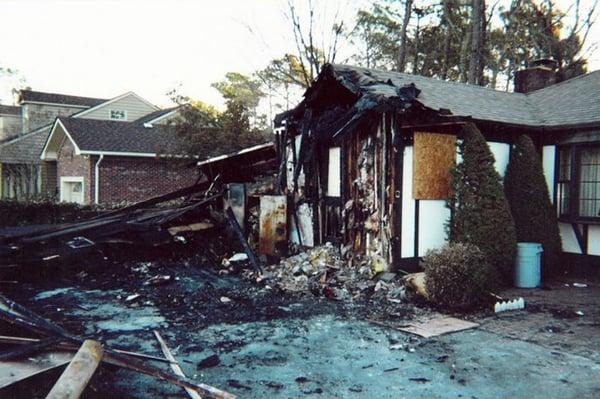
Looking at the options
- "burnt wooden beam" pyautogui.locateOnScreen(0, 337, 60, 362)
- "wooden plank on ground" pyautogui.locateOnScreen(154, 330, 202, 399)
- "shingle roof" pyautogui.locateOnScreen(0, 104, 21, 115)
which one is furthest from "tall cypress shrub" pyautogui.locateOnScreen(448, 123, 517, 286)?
"shingle roof" pyautogui.locateOnScreen(0, 104, 21, 115)

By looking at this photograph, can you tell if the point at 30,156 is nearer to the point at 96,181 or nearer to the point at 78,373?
the point at 96,181

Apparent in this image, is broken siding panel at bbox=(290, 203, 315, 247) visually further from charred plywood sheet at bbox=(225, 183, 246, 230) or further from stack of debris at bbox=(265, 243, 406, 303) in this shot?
charred plywood sheet at bbox=(225, 183, 246, 230)

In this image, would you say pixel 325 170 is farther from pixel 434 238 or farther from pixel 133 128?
pixel 133 128

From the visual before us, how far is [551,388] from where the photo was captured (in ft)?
15.0

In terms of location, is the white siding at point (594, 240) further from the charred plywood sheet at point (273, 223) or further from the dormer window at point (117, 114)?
the dormer window at point (117, 114)

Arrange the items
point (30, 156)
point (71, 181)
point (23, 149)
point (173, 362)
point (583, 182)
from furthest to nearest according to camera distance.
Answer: point (23, 149), point (30, 156), point (71, 181), point (583, 182), point (173, 362)

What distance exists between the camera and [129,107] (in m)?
33.7

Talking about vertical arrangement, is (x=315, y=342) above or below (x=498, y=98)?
below

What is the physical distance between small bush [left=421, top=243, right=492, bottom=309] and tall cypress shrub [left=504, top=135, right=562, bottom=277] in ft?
11.2

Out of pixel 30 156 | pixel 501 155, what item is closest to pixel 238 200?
pixel 501 155

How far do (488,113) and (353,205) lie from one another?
159 inches

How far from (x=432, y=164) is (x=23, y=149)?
27.3 metres

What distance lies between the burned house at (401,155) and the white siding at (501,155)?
0.03 meters

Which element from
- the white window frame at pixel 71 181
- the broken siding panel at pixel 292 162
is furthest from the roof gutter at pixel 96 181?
the broken siding panel at pixel 292 162
